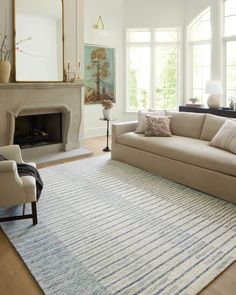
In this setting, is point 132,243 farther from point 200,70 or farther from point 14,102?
point 200,70

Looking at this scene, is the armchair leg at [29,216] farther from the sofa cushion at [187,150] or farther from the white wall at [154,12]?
the white wall at [154,12]

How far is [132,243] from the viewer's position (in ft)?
8.00

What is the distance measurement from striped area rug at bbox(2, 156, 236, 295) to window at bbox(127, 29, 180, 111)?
3800mm

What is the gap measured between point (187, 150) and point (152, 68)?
3920mm

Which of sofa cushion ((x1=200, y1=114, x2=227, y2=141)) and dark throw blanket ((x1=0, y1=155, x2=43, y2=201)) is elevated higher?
sofa cushion ((x1=200, y1=114, x2=227, y2=141))

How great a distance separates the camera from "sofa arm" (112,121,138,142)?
4.76m

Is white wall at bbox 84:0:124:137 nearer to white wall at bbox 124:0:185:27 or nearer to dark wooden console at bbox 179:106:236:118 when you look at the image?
white wall at bbox 124:0:185:27

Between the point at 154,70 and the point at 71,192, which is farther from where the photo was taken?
the point at 154,70

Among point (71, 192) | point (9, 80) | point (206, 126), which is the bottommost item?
point (71, 192)

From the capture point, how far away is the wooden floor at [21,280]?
1.91 meters

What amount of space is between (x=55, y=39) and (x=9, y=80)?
3.70 feet

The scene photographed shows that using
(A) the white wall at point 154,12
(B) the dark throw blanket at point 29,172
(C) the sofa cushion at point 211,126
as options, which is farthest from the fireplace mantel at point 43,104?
(A) the white wall at point 154,12

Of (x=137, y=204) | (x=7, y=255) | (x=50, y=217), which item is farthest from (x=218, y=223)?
(x=7, y=255)

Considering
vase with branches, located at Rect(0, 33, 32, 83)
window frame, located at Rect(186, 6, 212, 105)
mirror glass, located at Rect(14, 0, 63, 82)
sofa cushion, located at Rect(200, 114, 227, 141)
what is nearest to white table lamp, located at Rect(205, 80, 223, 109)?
window frame, located at Rect(186, 6, 212, 105)
